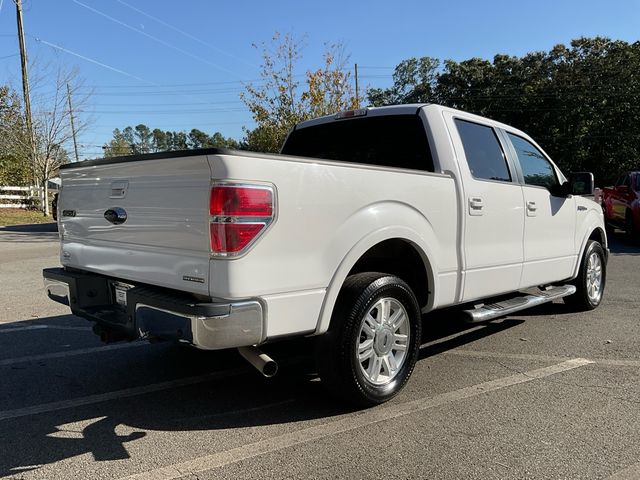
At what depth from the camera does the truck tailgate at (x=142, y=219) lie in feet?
9.84

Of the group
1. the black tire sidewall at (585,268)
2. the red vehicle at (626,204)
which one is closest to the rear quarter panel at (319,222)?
the black tire sidewall at (585,268)

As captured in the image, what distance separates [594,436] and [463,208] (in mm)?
1845

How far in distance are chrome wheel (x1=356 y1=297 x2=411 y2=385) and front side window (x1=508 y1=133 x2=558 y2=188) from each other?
92.9 inches

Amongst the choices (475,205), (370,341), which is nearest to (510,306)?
(475,205)

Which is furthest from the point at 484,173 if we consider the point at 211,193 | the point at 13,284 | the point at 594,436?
the point at 13,284

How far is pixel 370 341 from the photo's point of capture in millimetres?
3633

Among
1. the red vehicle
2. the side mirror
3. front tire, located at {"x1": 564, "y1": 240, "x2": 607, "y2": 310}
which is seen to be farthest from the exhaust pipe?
the red vehicle

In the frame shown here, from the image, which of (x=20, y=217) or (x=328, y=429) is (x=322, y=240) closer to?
(x=328, y=429)

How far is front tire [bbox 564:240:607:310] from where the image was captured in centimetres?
638

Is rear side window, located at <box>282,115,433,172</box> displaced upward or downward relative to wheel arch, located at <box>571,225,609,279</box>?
upward

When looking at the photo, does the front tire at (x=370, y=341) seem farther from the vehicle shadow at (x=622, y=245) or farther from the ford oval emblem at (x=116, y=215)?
the vehicle shadow at (x=622, y=245)

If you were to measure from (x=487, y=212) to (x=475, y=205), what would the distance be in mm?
216

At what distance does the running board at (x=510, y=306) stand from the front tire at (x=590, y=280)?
548mm

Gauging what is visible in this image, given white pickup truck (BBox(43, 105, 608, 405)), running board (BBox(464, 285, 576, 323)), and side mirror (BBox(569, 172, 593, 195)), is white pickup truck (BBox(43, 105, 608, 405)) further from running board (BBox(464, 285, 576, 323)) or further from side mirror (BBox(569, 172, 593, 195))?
side mirror (BBox(569, 172, 593, 195))
